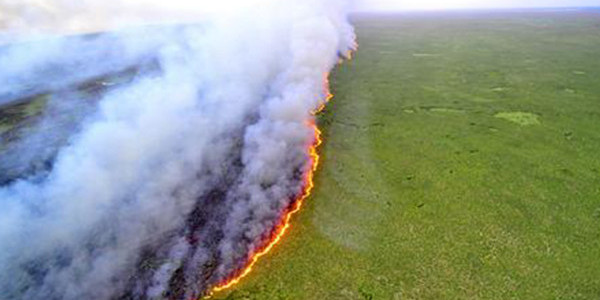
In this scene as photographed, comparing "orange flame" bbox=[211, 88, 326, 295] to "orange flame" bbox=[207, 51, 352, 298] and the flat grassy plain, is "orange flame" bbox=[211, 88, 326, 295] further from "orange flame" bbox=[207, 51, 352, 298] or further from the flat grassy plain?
the flat grassy plain

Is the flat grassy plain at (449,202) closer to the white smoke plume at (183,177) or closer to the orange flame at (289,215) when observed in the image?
the orange flame at (289,215)

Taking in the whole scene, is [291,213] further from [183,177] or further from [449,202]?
[449,202]

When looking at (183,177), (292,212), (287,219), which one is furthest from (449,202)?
(183,177)

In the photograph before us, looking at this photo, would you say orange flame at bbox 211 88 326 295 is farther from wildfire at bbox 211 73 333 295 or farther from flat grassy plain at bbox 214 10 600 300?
flat grassy plain at bbox 214 10 600 300

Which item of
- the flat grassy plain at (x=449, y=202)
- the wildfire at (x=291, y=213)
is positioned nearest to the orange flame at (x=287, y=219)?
the wildfire at (x=291, y=213)

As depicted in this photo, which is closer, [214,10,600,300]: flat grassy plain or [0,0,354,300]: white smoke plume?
[214,10,600,300]: flat grassy plain

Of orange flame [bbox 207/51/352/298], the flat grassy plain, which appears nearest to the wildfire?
orange flame [bbox 207/51/352/298]

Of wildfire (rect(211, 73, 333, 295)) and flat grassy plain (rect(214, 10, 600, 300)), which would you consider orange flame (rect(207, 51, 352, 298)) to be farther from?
flat grassy plain (rect(214, 10, 600, 300))
